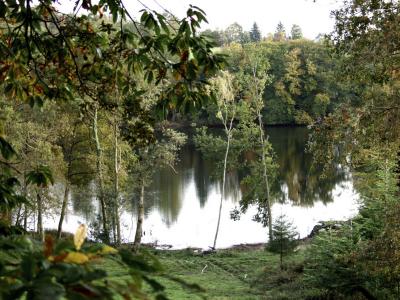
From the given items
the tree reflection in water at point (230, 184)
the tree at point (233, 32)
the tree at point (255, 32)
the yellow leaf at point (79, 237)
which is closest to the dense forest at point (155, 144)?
the yellow leaf at point (79, 237)

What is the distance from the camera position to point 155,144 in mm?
8266

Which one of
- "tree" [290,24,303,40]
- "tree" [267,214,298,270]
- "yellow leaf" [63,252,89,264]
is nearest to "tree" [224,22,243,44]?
"tree" [290,24,303,40]

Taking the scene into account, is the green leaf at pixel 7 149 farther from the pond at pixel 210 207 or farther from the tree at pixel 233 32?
the tree at pixel 233 32

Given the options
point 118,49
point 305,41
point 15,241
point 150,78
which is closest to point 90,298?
point 15,241

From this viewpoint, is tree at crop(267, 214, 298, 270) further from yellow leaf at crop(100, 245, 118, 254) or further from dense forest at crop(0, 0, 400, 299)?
yellow leaf at crop(100, 245, 118, 254)

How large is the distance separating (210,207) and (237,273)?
10.4 meters

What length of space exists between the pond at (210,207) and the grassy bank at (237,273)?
2.62m

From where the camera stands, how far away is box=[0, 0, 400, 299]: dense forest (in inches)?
47.9

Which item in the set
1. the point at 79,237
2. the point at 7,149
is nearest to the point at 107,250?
the point at 79,237

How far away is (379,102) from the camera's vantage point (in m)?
7.38

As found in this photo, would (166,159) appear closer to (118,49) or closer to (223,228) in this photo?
(223,228)

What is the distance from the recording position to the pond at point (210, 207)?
22766 millimetres

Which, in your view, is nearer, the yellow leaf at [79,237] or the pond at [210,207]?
the yellow leaf at [79,237]

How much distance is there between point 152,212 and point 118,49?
22153 millimetres
